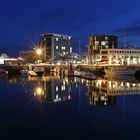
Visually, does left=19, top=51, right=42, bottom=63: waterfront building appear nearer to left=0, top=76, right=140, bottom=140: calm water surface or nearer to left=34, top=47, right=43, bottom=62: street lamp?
left=34, top=47, right=43, bottom=62: street lamp

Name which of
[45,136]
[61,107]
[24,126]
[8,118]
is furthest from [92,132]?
[61,107]

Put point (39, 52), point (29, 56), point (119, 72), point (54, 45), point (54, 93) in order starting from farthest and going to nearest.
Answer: point (29, 56) < point (54, 45) < point (39, 52) < point (119, 72) < point (54, 93)

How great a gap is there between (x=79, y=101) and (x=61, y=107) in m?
4.59

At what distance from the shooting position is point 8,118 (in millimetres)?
24922

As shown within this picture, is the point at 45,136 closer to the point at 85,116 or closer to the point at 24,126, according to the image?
the point at 24,126

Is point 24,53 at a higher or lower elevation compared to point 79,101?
higher

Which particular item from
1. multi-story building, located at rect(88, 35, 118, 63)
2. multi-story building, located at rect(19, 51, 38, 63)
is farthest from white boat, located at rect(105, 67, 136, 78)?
multi-story building, located at rect(19, 51, 38, 63)

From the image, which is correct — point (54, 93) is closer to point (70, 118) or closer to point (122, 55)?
point (70, 118)

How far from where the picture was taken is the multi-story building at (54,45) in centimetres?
16088

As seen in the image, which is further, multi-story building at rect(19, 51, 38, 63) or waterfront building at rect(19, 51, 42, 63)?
multi-story building at rect(19, 51, 38, 63)

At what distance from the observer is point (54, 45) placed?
163 meters

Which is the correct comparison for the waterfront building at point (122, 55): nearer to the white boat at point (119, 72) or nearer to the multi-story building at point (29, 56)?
the multi-story building at point (29, 56)

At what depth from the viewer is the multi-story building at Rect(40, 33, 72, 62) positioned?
528 feet

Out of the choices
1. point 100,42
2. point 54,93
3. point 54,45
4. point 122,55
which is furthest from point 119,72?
point 54,45
